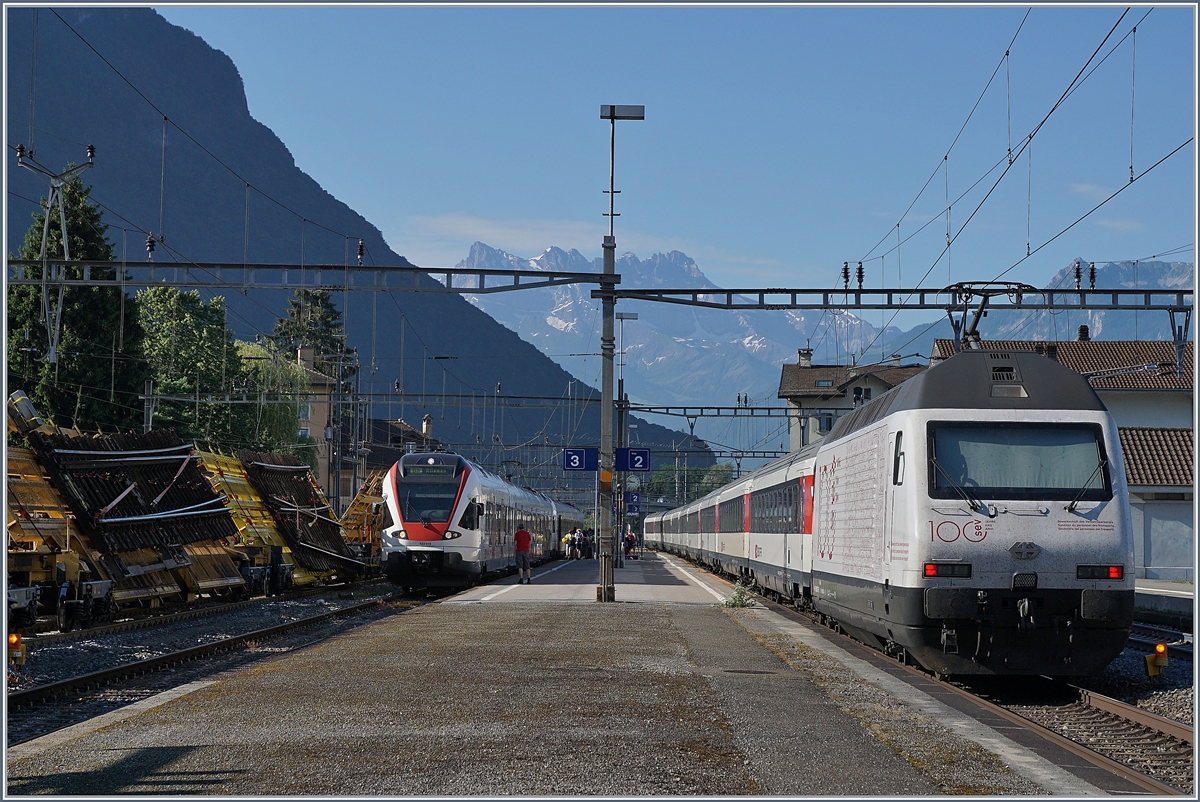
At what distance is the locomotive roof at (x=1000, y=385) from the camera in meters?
12.7

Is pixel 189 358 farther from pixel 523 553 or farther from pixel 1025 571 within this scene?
pixel 1025 571

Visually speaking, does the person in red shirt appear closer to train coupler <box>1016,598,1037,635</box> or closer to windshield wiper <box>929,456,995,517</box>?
windshield wiper <box>929,456,995,517</box>

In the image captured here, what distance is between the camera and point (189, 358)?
63250 millimetres

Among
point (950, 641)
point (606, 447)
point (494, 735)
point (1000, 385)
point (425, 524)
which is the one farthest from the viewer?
point (425, 524)

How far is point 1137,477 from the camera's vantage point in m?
43.8

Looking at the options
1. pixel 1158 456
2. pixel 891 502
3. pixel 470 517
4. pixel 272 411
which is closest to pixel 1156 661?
pixel 891 502

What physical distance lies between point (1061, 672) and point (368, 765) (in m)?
7.05

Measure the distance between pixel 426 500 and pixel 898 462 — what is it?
725 inches

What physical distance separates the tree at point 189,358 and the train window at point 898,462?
156 ft

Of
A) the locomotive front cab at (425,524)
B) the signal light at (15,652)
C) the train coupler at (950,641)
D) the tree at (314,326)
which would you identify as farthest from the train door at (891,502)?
the tree at (314,326)

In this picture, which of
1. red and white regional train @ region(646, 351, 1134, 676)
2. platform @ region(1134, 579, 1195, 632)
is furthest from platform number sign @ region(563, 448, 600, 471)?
red and white regional train @ region(646, 351, 1134, 676)

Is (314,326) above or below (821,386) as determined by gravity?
above

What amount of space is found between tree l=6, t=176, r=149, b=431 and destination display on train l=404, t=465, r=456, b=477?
2337cm

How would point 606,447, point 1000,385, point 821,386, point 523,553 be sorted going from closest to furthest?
1. point 1000,385
2. point 606,447
3. point 523,553
4. point 821,386
